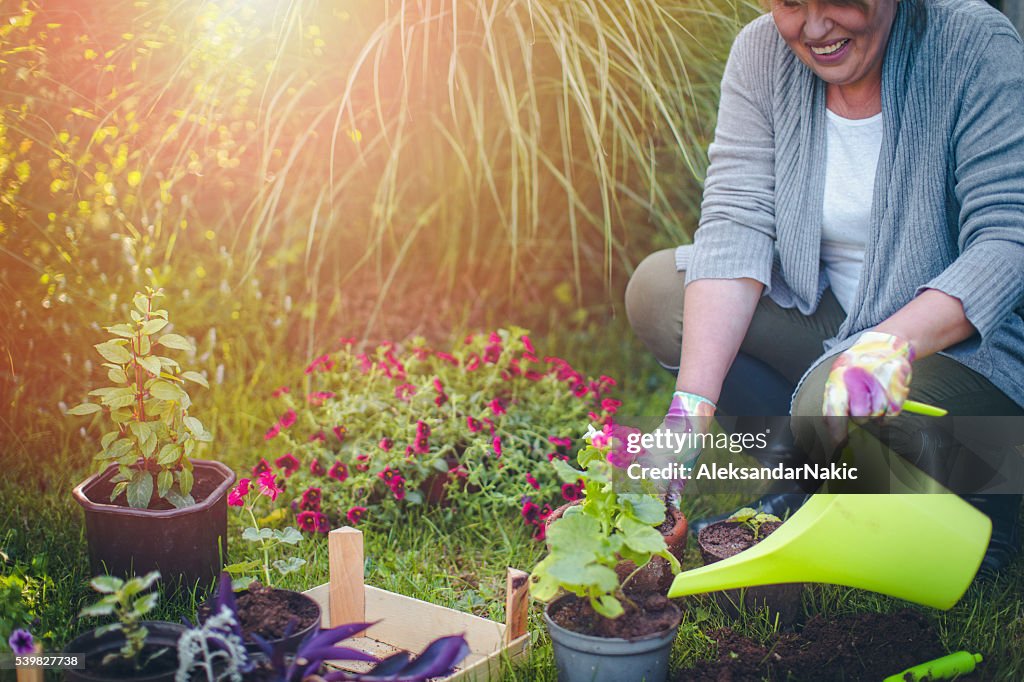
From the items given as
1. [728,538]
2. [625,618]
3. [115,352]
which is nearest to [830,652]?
[728,538]

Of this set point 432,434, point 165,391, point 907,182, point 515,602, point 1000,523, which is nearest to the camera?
point 515,602

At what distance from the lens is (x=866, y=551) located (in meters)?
1.22

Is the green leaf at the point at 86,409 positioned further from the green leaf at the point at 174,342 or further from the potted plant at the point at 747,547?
the potted plant at the point at 747,547

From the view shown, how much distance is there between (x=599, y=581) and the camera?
1.11 m

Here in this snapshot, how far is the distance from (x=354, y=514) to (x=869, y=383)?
996 millimetres

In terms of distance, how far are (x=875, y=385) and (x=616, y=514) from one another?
0.38 meters

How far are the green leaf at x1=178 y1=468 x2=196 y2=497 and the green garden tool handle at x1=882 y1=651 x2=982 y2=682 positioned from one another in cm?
105

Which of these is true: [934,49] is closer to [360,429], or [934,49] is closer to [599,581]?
[599,581]

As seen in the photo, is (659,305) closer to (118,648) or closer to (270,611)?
(270,611)

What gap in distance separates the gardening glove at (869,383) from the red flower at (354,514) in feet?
2.93

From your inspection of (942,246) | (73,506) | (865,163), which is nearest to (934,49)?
(865,163)

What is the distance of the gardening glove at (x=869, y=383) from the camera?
124 cm

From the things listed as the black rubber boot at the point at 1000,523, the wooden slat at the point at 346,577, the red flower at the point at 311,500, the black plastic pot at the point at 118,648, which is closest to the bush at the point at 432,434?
the red flower at the point at 311,500

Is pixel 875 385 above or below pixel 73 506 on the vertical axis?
above
